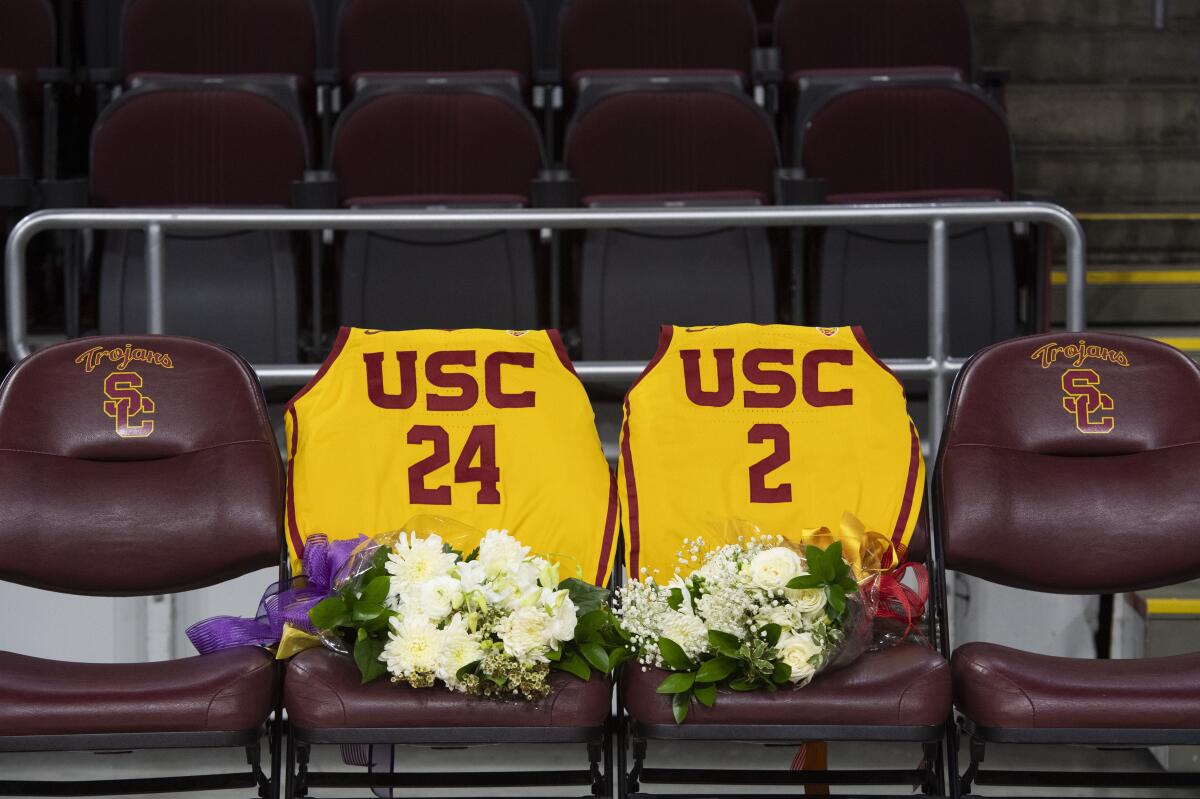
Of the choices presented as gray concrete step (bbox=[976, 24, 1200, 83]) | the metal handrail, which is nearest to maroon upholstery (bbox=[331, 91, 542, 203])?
the metal handrail

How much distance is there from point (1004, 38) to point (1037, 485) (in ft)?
11.0

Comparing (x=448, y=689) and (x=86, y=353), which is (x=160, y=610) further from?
(x=448, y=689)

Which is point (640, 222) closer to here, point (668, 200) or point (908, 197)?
point (668, 200)

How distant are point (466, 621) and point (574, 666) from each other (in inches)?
6.9

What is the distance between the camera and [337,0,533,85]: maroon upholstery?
4426 mm

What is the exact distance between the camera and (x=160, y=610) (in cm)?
296

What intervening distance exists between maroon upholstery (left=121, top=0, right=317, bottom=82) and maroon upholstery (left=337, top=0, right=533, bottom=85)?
5.8 inches

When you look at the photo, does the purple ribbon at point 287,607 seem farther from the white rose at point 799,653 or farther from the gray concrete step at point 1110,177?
the gray concrete step at point 1110,177

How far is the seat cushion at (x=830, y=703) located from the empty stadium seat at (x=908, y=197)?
1.60 meters

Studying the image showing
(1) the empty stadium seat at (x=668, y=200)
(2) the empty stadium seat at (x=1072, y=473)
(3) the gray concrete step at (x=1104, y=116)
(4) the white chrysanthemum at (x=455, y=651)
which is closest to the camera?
(4) the white chrysanthemum at (x=455, y=651)

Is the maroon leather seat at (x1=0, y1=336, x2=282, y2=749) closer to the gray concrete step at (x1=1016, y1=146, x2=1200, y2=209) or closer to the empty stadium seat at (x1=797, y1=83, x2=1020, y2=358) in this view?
the empty stadium seat at (x1=797, y1=83, x2=1020, y2=358)

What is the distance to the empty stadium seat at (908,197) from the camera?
11.3 feet

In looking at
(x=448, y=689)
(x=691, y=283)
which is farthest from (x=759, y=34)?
(x=448, y=689)

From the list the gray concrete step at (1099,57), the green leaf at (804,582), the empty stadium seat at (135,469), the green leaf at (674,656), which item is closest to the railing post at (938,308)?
the green leaf at (804,582)
